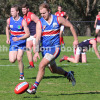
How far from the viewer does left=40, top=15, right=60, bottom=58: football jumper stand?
7.69 metres

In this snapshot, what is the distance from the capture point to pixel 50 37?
7750mm

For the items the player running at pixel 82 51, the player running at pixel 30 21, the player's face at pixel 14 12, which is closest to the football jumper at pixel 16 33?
the player's face at pixel 14 12

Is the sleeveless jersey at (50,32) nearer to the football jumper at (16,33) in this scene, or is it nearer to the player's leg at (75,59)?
the football jumper at (16,33)

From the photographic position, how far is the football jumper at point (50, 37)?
7.69 metres

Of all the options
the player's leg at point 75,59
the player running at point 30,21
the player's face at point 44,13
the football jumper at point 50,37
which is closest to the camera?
the player's face at point 44,13

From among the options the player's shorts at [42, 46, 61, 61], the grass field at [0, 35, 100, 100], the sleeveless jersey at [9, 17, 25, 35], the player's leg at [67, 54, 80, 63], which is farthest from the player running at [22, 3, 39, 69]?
the player's shorts at [42, 46, 61, 61]

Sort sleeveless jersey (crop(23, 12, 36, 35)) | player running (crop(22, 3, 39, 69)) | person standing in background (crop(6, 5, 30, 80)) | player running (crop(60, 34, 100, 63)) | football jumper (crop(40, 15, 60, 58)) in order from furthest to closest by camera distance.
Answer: player running (crop(60, 34, 100, 63)), sleeveless jersey (crop(23, 12, 36, 35)), player running (crop(22, 3, 39, 69)), person standing in background (crop(6, 5, 30, 80)), football jumper (crop(40, 15, 60, 58))

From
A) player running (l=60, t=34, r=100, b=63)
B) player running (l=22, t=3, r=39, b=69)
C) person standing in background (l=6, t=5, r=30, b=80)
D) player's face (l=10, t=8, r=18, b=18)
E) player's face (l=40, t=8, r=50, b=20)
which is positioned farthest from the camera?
player running (l=60, t=34, r=100, b=63)

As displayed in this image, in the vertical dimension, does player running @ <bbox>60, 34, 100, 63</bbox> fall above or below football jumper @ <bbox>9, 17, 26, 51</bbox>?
below

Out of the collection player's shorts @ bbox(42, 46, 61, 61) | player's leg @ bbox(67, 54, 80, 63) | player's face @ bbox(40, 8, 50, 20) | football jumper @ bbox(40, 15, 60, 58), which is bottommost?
player's leg @ bbox(67, 54, 80, 63)

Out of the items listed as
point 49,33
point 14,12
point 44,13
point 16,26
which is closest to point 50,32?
point 49,33

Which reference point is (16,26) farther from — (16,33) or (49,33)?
(49,33)

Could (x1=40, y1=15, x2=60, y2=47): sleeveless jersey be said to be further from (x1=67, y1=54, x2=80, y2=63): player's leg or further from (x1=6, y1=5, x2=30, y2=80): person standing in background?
(x1=67, y1=54, x2=80, y2=63): player's leg

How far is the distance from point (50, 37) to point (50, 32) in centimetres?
11
